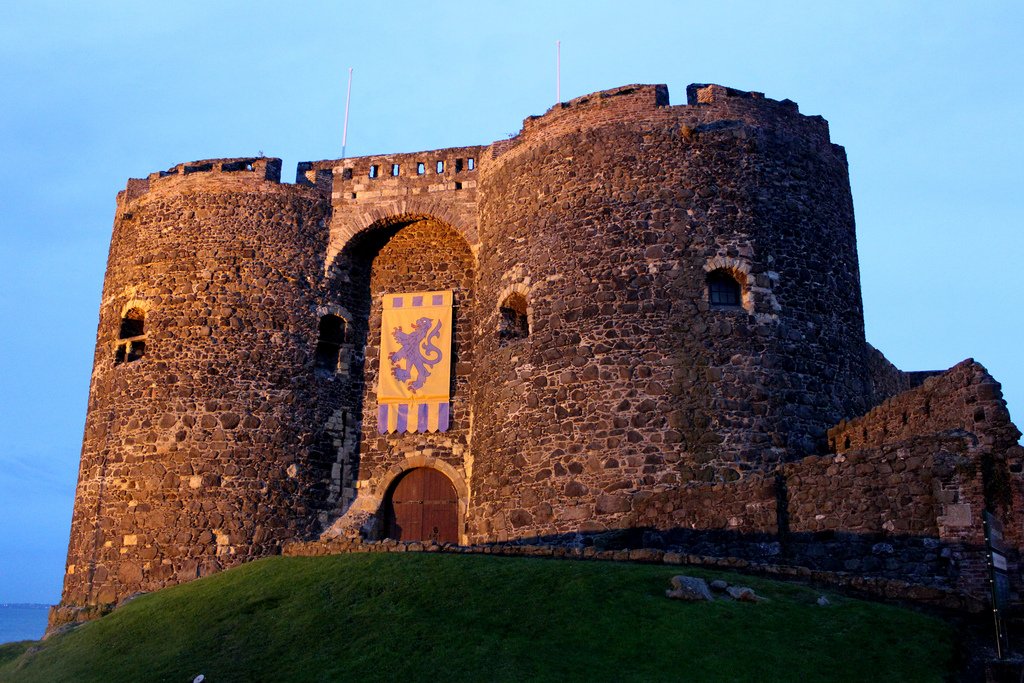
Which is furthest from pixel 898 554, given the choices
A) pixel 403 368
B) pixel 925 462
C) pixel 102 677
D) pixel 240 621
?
pixel 403 368

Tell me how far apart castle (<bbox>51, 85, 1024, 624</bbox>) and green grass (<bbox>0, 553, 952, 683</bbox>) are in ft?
10.2

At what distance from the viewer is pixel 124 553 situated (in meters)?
19.2

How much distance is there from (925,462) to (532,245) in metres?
8.05

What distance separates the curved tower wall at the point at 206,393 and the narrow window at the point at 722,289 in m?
7.69

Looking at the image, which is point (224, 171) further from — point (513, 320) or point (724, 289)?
point (724, 289)

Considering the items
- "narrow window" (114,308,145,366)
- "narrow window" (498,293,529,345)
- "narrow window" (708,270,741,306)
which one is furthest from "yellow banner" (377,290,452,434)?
"narrow window" (708,270,741,306)

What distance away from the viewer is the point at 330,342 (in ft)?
69.1

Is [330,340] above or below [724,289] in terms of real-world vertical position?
below

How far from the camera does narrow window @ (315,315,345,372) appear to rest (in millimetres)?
20906

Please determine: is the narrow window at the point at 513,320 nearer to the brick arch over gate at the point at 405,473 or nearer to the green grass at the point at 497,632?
the brick arch over gate at the point at 405,473

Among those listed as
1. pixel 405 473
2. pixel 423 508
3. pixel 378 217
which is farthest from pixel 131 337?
pixel 423 508

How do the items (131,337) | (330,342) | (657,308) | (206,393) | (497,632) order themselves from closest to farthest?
(497,632), (657,308), (206,393), (131,337), (330,342)

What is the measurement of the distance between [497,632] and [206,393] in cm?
1138

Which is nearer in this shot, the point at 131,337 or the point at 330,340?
the point at 131,337
